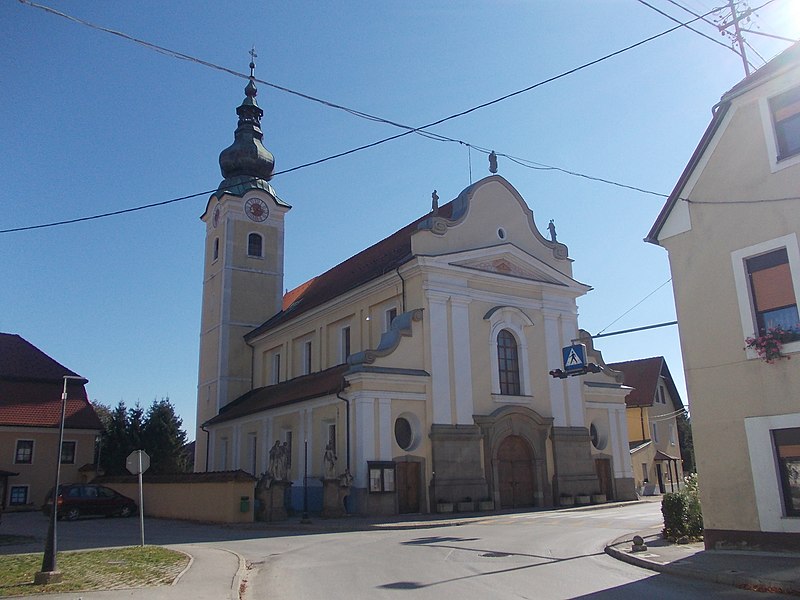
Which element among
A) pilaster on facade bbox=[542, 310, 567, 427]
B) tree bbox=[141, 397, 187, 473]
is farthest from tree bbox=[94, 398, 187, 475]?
pilaster on facade bbox=[542, 310, 567, 427]

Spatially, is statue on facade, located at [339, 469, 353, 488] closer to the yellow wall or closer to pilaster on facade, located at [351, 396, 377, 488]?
pilaster on facade, located at [351, 396, 377, 488]

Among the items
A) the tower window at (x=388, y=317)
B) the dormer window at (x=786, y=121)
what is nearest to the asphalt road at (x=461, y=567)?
the dormer window at (x=786, y=121)

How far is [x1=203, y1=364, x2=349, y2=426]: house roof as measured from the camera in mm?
28359

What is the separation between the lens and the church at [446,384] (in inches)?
1009

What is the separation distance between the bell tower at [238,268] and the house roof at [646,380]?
23014mm

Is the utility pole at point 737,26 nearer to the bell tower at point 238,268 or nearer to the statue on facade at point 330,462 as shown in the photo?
the statue on facade at point 330,462

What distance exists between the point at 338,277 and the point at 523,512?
57.2 ft

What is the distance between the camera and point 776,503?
1211 cm

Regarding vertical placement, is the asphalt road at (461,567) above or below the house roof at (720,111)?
below

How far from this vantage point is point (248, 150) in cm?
4234

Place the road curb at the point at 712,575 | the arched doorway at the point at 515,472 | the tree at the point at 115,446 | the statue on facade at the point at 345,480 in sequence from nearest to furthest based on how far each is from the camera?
the road curb at the point at 712,575
the statue on facade at the point at 345,480
the arched doorway at the point at 515,472
the tree at the point at 115,446

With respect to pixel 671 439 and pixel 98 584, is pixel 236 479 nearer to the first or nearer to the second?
pixel 98 584

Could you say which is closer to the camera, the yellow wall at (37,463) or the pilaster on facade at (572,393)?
the pilaster on facade at (572,393)

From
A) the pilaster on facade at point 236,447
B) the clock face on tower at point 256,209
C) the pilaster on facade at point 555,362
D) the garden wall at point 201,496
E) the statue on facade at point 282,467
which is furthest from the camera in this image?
the clock face on tower at point 256,209
